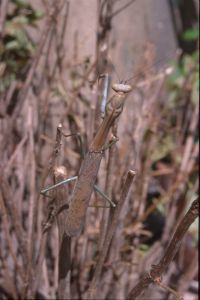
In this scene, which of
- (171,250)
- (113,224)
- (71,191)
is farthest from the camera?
(71,191)

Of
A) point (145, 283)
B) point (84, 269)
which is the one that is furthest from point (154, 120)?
point (145, 283)

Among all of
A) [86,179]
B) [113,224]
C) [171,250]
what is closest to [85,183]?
[86,179]

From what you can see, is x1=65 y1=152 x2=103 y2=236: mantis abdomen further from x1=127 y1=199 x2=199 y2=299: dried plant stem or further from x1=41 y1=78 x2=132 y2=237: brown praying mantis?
x1=127 y1=199 x2=199 y2=299: dried plant stem


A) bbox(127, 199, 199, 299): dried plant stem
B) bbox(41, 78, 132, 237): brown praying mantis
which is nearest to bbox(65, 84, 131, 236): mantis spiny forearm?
bbox(41, 78, 132, 237): brown praying mantis

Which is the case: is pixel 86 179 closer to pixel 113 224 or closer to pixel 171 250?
pixel 113 224

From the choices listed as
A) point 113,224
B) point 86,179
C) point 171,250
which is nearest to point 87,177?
point 86,179

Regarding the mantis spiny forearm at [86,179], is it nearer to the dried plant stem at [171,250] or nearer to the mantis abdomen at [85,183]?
→ the mantis abdomen at [85,183]

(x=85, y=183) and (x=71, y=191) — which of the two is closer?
(x=85, y=183)

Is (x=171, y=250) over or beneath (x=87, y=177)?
beneath

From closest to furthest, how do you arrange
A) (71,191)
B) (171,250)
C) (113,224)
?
(171,250) < (113,224) < (71,191)

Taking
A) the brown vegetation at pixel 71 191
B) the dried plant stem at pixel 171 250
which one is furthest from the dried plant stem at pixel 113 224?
the dried plant stem at pixel 171 250
